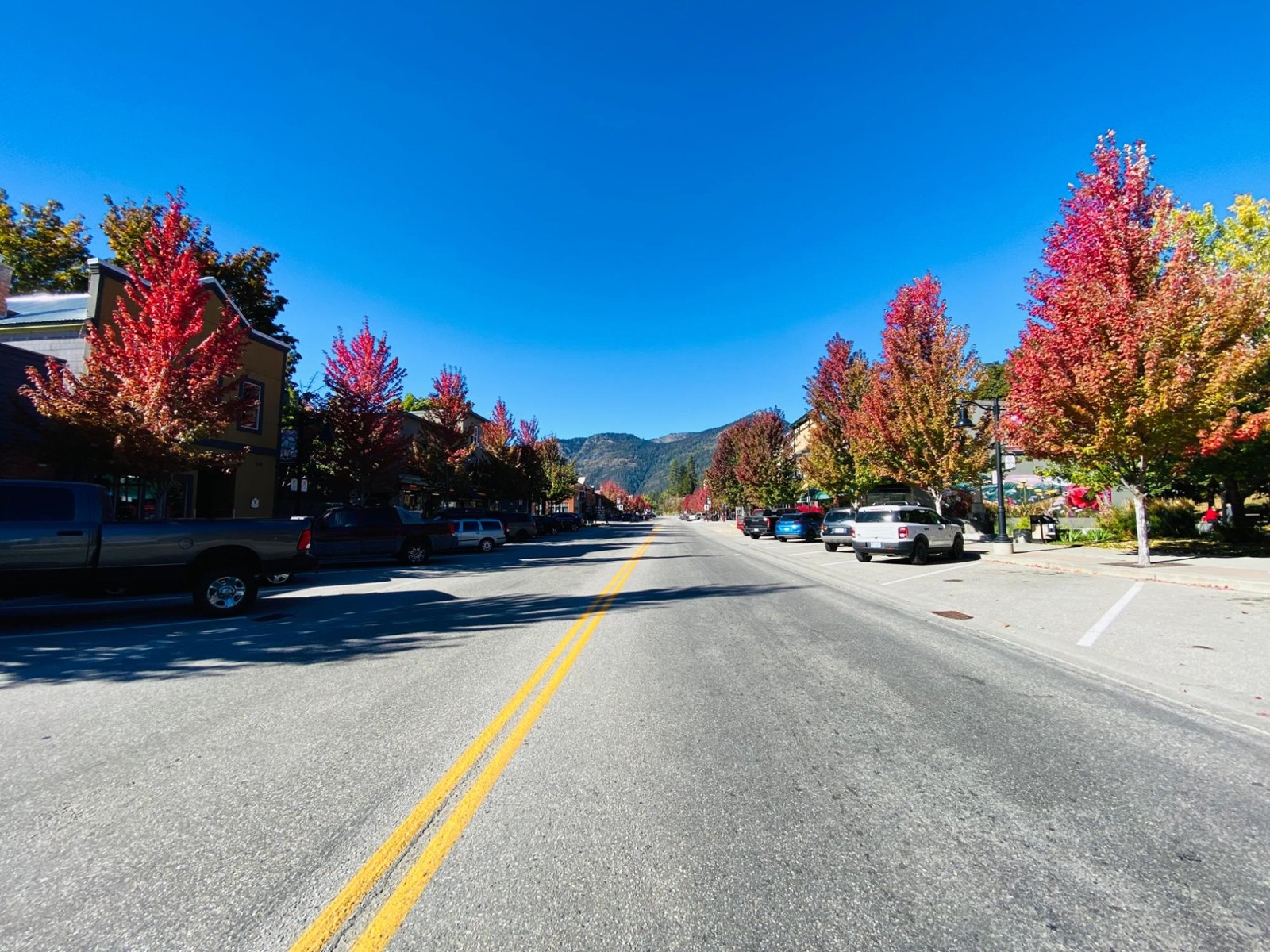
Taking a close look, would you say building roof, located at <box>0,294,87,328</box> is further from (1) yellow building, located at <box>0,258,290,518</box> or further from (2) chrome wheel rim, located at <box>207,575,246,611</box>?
(2) chrome wheel rim, located at <box>207,575,246,611</box>

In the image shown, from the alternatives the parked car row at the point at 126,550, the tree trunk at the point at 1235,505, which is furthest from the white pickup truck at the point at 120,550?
the tree trunk at the point at 1235,505

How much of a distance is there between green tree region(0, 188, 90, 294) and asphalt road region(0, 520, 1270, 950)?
1109 inches

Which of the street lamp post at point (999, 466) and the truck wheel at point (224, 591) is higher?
the street lamp post at point (999, 466)

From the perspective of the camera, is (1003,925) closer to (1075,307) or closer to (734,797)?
(734,797)

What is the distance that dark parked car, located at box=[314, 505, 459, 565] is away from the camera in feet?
57.2

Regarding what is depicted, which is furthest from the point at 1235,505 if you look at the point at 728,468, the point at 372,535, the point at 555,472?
the point at 555,472

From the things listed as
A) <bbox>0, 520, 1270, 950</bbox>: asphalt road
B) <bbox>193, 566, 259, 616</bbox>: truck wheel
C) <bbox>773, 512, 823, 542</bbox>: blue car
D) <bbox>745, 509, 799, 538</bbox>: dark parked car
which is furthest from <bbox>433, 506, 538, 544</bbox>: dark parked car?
<bbox>0, 520, 1270, 950</bbox>: asphalt road

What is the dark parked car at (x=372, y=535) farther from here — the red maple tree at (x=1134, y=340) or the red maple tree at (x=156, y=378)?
the red maple tree at (x=1134, y=340)

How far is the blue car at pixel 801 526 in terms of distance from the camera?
3209cm

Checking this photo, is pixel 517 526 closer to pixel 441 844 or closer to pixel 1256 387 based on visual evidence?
pixel 1256 387

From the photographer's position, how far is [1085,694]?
17.5 ft

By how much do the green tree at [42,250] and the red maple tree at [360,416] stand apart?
1228 cm

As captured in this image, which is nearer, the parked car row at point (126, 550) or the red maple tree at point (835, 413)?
the parked car row at point (126, 550)

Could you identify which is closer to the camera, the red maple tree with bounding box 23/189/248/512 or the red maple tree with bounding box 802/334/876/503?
the red maple tree with bounding box 23/189/248/512
